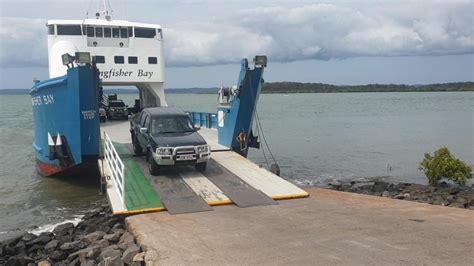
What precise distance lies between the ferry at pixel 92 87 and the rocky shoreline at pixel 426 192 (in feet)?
13.7

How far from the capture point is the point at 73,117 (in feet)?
46.9

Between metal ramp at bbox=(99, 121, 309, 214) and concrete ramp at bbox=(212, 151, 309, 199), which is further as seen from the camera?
concrete ramp at bbox=(212, 151, 309, 199)

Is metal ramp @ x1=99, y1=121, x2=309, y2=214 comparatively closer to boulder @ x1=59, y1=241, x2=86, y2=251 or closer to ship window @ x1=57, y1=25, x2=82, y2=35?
boulder @ x1=59, y1=241, x2=86, y2=251

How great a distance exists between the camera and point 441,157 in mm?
16344

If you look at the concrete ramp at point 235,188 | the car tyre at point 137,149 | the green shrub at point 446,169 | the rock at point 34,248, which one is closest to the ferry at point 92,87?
the car tyre at point 137,149

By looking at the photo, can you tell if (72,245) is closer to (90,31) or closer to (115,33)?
(90,31)

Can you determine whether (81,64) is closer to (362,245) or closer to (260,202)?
(260,202)

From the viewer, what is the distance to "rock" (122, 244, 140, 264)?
7.52m

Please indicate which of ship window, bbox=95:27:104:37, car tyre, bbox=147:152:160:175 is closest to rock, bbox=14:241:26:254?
car tyre, bbox=147:152:160:175

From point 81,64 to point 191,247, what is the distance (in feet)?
26.2

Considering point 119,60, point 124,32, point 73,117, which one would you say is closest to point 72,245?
point 73,117

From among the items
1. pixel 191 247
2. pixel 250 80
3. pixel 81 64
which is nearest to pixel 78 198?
pixel 81 64

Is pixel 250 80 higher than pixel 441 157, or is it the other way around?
pixel 250 80

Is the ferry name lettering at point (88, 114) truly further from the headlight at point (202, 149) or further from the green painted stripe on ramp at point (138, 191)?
the headlight at point (202, 149)
